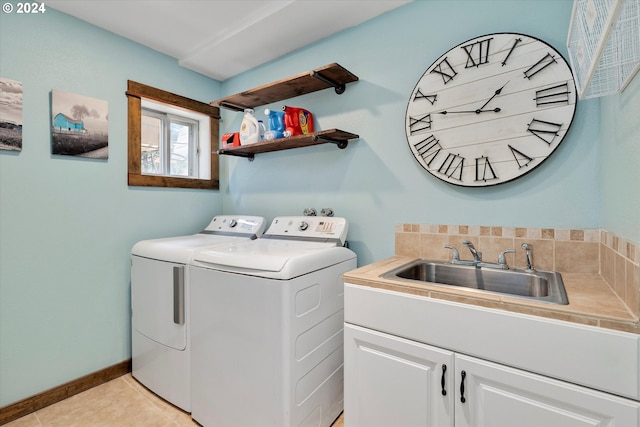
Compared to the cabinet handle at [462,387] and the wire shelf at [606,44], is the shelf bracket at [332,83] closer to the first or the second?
the wire shelf at [606,44]

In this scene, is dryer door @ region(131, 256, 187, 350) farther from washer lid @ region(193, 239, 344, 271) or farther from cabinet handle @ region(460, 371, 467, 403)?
cabinet handle @ region(460, 371, 467, 403)

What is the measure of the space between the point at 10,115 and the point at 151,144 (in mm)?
915

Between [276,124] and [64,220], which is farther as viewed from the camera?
[276,124]

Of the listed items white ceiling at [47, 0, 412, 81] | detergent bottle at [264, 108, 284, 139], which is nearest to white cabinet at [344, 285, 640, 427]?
detergent bottle at [264, 108, 284, 139]

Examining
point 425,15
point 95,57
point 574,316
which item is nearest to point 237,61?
point 95,57

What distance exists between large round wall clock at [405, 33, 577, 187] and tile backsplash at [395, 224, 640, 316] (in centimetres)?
29

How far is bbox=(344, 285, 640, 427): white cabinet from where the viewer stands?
0.87 m

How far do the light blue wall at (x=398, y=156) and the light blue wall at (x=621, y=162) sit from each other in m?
0.12

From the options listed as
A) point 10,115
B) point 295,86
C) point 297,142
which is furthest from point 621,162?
point 10,115

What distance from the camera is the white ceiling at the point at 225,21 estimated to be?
1.83 metres

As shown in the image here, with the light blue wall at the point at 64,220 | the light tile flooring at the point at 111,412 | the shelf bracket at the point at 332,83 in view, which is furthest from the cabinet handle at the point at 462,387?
the light blue wall at the point at 64,220

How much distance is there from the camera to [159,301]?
6.03 feet

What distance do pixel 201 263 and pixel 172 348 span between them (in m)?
0.62

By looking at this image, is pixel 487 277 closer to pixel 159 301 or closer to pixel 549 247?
pixel 549 247
